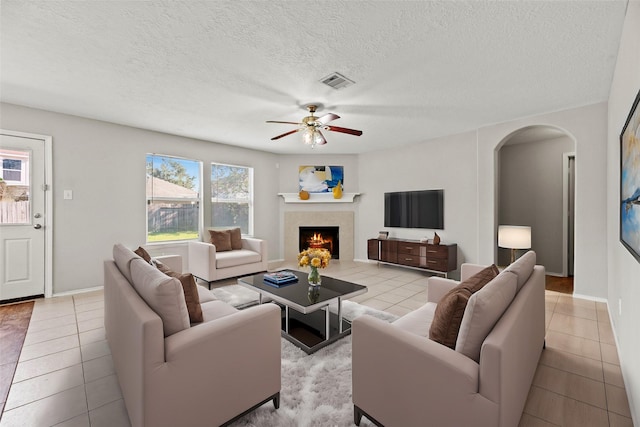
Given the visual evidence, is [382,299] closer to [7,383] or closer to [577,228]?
[577,228]

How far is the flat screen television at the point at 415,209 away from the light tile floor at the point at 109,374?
86.4 inches

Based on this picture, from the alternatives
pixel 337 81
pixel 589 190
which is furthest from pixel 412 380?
pixel 589 190

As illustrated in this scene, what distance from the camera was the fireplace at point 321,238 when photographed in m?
6.58

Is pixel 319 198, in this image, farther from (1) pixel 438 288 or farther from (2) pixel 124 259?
(2) pixel 124 259

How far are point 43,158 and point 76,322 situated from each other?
2267mm

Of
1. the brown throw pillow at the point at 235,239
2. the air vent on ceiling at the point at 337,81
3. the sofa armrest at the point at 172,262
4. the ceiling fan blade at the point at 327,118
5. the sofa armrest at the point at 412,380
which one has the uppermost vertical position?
the air vent on ceiling at the point at 337,81

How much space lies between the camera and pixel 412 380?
1.31m

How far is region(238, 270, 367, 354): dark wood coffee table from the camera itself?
243 cm

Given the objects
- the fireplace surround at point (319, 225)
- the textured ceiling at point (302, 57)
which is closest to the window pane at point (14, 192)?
the textured ceiling at point (302, 57)

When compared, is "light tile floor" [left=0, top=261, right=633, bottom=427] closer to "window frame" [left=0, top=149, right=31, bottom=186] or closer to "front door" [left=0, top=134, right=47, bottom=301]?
"front door" [left=0, top=134, right=47, bottom=301]

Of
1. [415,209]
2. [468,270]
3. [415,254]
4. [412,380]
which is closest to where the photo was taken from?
[412,380]

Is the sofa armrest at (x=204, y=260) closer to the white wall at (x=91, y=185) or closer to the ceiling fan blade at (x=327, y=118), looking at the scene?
the white wall at (x=91, y=185)

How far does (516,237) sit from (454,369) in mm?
3087

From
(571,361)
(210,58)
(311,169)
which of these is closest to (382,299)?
(571,361)
